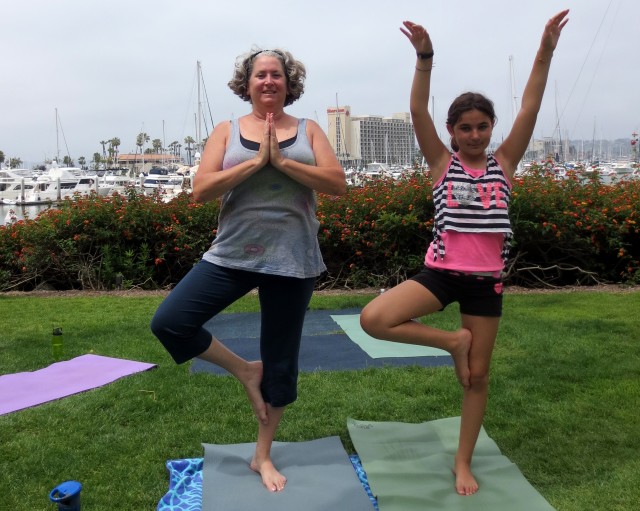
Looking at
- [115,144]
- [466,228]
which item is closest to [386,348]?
[466,228]

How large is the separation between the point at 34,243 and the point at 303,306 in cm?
718

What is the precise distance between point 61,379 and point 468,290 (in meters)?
3.18

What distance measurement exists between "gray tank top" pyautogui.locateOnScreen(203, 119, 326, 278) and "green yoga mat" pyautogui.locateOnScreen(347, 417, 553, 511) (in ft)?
3.50

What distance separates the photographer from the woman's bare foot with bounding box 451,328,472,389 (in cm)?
270

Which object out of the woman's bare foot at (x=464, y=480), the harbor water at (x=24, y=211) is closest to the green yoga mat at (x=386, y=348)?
the woman's bare foot at (x=464, y=480)

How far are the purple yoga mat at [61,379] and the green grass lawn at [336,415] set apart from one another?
152 millimetres

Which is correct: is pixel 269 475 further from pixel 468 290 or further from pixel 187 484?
pixel 468 290

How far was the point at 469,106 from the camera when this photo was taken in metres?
2.71

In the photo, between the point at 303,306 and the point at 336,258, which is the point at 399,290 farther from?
the point at 336,258

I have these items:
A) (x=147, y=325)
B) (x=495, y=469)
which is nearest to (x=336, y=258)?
(x=147, y=325)

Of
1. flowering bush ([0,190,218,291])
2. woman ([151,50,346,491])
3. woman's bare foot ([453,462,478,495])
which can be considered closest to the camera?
woman ([151,50,346,491])

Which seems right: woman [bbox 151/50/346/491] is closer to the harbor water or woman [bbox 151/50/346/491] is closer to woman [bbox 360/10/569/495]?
woman [bbox 360/10/569/495]

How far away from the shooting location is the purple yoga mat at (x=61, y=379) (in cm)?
412

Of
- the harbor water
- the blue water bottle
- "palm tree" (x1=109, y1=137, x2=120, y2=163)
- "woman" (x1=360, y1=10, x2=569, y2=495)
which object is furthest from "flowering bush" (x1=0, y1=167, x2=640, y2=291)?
"palm tree" (x1=109, y1=137, x2=120, y2=163)
